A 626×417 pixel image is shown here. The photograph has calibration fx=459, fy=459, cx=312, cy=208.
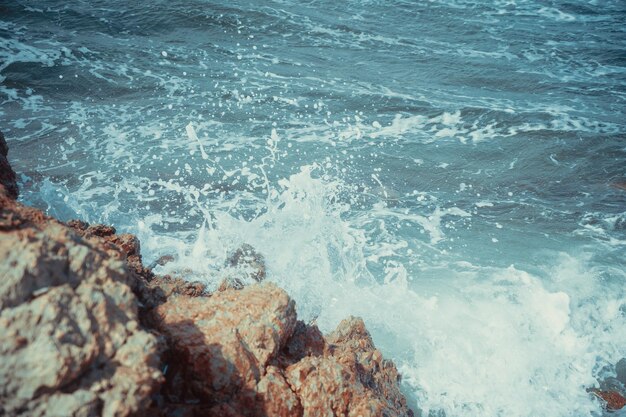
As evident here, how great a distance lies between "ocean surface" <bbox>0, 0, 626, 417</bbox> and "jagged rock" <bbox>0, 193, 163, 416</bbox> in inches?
124

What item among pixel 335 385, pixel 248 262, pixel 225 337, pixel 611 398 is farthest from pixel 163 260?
pixel 611 398

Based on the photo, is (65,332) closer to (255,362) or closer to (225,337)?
(225,337)

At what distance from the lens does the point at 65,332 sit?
1654mm

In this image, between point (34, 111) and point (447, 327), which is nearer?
point (447, 327)

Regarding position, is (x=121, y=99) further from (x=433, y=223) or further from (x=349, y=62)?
(x=433, y=223)

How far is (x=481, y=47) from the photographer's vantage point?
16.2 m

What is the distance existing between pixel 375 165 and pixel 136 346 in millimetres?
8127

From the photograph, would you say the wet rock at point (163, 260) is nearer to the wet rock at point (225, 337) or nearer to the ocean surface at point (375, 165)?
the ocean surface at point (375, 165)

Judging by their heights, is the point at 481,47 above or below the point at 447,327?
above

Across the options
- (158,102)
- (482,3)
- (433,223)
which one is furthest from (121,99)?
(482,3)

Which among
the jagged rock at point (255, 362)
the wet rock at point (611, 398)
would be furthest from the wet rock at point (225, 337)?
the wet rock at point (611, 398)

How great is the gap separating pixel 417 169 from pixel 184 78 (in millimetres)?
7086

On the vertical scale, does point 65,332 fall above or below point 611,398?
above

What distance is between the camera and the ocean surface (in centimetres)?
582
